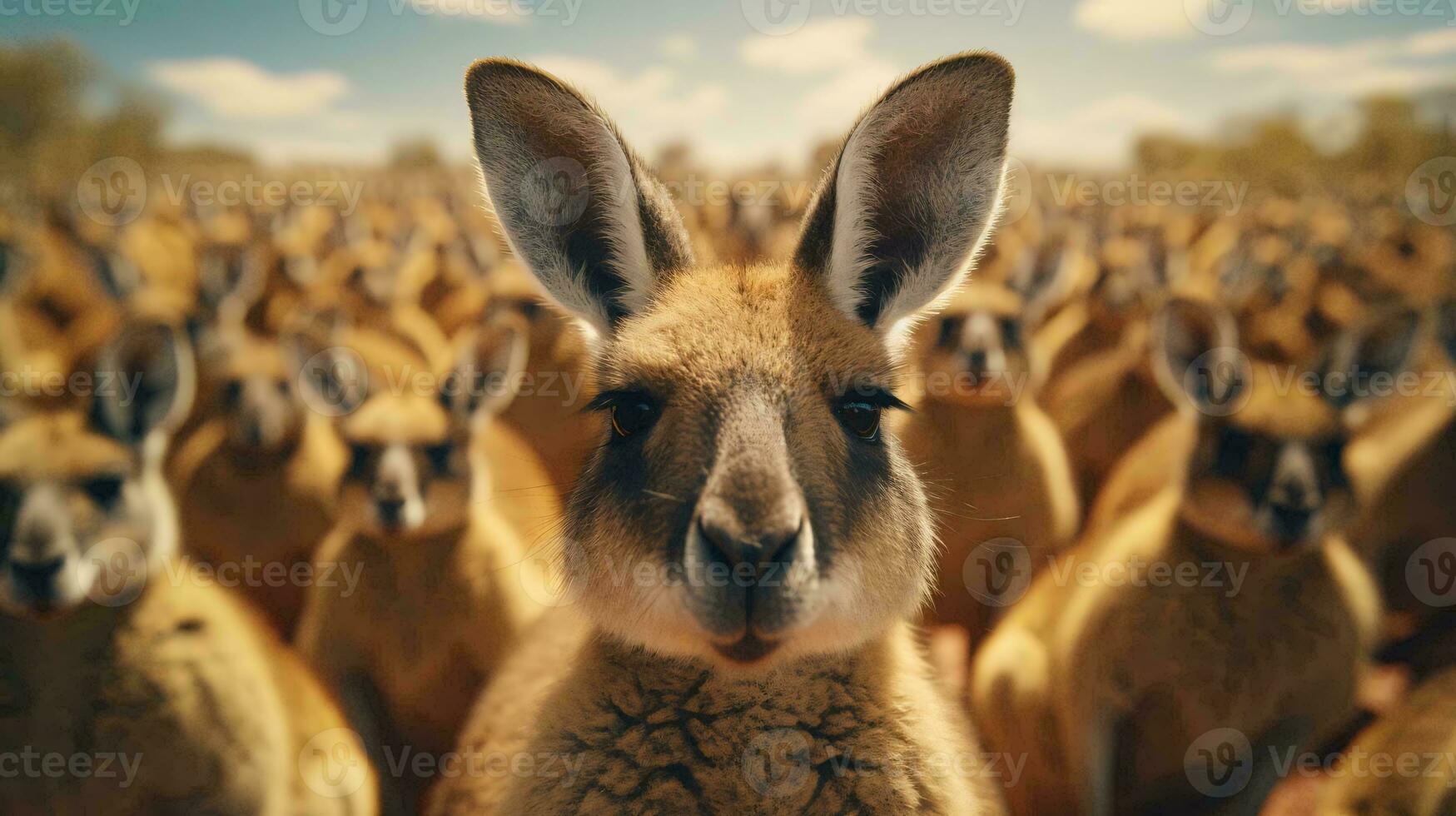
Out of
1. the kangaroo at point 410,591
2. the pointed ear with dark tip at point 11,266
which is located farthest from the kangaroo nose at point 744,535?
the pointed ear with dark tip at point 11,266

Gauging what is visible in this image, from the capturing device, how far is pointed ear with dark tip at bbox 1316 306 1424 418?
4168 millimetres

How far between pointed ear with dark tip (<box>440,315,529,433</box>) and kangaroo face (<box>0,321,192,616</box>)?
1304 millimetres

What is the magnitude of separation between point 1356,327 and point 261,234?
1308 cm

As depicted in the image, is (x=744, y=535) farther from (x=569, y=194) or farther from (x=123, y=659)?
(x=123, y=659)

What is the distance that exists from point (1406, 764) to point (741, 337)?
3.24 metres

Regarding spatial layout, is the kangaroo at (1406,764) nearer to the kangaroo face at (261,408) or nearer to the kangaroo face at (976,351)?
the kangaroo face at (976,351)

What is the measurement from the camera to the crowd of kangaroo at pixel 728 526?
2.01 metres

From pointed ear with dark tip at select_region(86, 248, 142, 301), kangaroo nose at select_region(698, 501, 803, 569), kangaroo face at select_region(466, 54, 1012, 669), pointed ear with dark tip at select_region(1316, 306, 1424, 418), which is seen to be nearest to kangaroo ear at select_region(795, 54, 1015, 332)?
kangaroo face at select_region(466, 54, 1012, 669)

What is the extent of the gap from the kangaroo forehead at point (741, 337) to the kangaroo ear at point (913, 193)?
13cm

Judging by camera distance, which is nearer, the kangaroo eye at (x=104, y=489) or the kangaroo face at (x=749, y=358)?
the kangaroo face at (x=749, y=358)

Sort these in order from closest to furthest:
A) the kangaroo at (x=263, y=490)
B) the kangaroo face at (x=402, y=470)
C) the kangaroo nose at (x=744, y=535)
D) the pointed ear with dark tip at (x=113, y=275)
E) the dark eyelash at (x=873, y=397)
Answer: the kangaroo nose at (x=744, y=535), the dark eyelash at (x=873, y=397), the kangaroo face at (x=402, y=470), the kangaroo at (x=263, y=490), the pointed ear with dark tip at (x=113, y=275)

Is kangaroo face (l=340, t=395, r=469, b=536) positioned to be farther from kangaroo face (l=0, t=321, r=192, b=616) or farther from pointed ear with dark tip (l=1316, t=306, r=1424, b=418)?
pointed ear with dark tip (l=1316, t=306, r=1424, b=418)

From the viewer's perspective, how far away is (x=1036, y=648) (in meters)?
4.39

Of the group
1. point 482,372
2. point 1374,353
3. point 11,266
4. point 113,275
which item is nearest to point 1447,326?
point 1374,353
